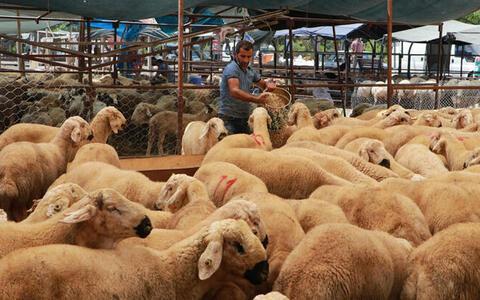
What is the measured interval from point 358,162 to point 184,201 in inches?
93.5

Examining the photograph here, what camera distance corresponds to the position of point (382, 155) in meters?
8.10

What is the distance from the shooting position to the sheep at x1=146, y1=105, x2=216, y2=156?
47.8 feet

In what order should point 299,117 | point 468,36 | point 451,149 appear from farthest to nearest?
point 468,36 → point 299,117 → point 451,149

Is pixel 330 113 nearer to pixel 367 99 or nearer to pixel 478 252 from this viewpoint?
pixel 478 252

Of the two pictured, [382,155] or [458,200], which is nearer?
[458,200]

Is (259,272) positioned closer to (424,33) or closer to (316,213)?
(316,213)

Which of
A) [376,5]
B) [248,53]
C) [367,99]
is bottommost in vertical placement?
[367,99]

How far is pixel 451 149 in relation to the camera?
895 cm

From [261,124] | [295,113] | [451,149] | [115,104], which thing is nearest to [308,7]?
[115,104]

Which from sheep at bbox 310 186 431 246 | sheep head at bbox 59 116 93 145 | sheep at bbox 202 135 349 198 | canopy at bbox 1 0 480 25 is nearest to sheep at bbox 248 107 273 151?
sheep at bbox 202 135 349 198

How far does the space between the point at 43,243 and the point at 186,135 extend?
21.7 feet

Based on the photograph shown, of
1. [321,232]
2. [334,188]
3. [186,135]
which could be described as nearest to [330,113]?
[186,135]

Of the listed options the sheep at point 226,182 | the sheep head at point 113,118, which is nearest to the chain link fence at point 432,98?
the sheep head at point 113,118

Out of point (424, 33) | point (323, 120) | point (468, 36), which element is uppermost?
point (424, 33)
